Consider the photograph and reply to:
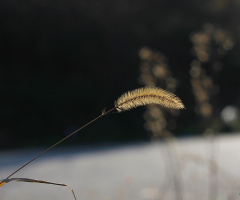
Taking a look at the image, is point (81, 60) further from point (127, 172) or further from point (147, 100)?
point (147, 100)

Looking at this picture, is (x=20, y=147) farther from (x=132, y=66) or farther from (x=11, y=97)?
(x=132, y=66)

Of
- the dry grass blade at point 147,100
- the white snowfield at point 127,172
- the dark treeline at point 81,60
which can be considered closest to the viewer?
the dry grass blade at point 147,100

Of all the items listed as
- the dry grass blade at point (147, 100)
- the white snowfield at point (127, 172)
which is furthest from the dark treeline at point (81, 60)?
the dry grass blade at point (147, 100)

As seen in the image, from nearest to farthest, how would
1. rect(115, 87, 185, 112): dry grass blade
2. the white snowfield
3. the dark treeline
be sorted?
1. rect(115, 87, 185, 112): dry grass blade
2. the white snowfield
3. the dark treeline

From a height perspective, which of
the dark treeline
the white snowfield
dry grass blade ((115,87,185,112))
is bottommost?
dry grass blade ((115,87,185,112))

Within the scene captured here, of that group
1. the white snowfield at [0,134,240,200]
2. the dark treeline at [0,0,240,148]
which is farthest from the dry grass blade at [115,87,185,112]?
the dark treeline at [0,0,240,148]

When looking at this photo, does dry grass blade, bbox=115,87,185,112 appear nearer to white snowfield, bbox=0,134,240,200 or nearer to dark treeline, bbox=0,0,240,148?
white snowfield, bbox=0,134,240,200

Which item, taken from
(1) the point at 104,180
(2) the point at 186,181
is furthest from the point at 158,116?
(1) the point at 104,180

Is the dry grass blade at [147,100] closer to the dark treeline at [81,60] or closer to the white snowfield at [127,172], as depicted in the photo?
the white snowfield at [127,172]
